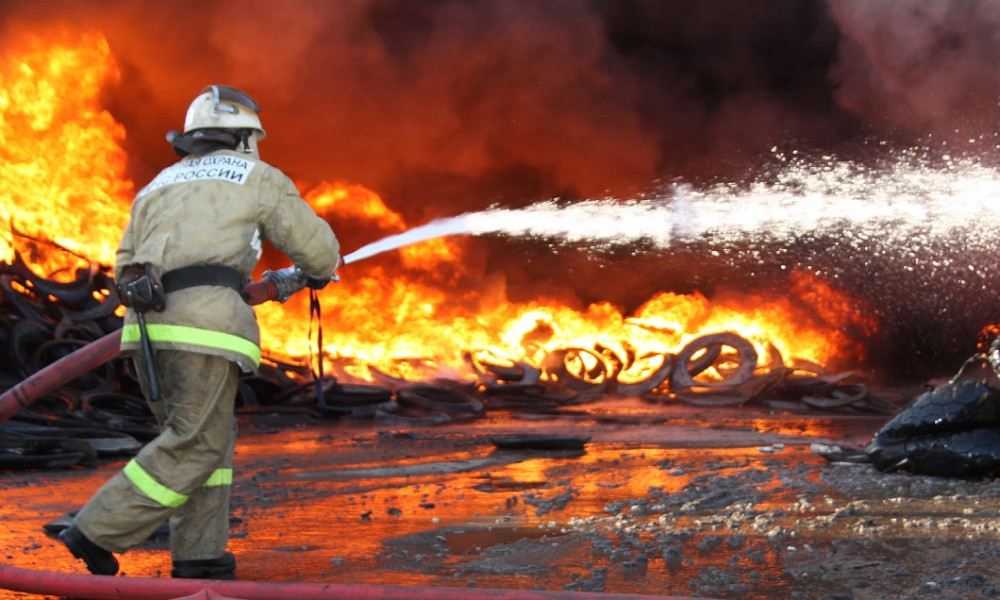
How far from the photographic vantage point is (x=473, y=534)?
12.5 ft

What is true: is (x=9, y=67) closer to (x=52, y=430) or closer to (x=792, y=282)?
(x=52, y=430)

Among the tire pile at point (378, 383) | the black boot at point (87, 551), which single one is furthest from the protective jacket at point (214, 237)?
the tire pile at point (378, 383)

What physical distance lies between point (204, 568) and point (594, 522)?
1493 millimetres

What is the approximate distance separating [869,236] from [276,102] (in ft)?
25.6

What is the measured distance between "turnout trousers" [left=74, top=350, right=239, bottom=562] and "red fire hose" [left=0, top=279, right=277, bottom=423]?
27 cm

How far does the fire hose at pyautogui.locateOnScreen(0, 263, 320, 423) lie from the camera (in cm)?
349

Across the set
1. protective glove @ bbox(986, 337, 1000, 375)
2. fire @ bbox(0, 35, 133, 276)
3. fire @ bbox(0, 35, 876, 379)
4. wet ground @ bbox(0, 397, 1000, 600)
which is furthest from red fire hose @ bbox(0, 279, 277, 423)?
fire @ bbox(0, 35, 133, 276)

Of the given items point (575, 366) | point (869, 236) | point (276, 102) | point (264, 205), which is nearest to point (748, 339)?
point (575, 366)

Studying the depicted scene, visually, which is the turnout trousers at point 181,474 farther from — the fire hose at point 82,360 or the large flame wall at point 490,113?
the large flame wall at point 490,113

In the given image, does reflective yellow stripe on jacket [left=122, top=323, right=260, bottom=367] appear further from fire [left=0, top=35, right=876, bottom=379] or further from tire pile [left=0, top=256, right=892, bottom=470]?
fire [left=0, top=35, right=876, bottom=379]

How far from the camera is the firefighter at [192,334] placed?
304 centimetres

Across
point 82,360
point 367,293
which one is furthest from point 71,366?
point 367,293

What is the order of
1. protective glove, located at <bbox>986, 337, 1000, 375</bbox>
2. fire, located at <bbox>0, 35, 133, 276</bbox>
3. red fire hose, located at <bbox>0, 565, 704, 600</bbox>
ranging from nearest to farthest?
1. red fire hose, located at <bbox>0, 565, 704, 600</bbox>
2. protective glove, located at <bbox>986, 337, 1000, 375</bbox>
3. fire, located at <bbox>0, 35, 133, 276</bbox>

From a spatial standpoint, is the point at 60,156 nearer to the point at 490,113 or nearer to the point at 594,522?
the point at 490,113
